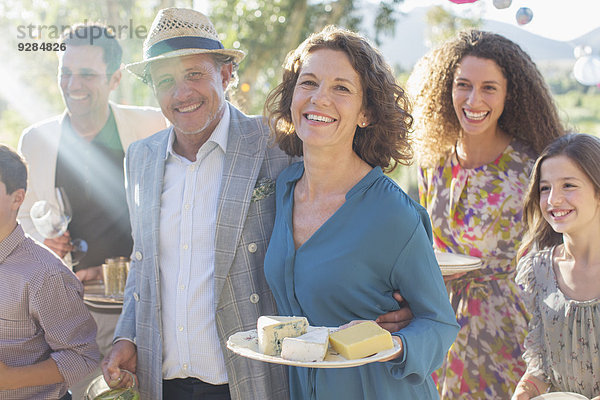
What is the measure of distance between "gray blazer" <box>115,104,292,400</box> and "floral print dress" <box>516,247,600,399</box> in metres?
1.08

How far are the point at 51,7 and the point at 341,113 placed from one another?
50.7 ft

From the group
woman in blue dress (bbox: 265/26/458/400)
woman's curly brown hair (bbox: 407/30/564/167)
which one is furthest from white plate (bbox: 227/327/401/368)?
woman's curly brown hair (bbox: 407/30/564/167)

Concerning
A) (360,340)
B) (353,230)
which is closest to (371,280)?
(353,230)

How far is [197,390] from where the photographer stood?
2260 millimetres

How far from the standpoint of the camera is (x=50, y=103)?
28172 millimetres

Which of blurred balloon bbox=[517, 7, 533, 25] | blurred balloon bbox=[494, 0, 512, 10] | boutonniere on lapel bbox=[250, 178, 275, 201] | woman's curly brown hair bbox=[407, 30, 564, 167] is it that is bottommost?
boutonniere on lapel bbox=[250, 178, 275, 201]

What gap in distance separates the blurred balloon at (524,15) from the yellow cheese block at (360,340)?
308 centimetres

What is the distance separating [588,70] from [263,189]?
4.10m

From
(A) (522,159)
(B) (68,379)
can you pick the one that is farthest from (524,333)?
(B) (68,379)

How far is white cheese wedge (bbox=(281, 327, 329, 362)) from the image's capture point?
1.64m

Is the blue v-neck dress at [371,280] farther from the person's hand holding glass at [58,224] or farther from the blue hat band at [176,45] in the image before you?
the person's hand holding glass at [58,224]

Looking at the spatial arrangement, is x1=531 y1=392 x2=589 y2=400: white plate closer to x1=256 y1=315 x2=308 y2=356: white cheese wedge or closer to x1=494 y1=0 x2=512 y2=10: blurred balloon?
x1=256 y1=315 x2=308 y2=356: white cheese wedge

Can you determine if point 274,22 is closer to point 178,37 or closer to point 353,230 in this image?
point 178,37

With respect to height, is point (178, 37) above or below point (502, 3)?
below
